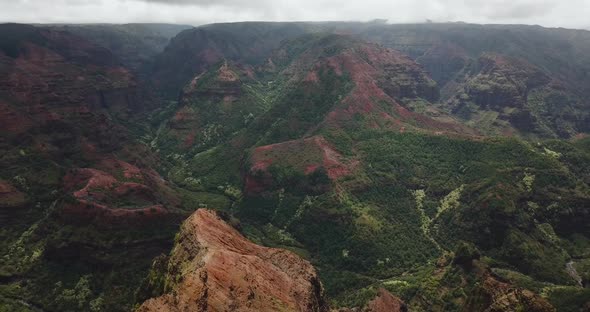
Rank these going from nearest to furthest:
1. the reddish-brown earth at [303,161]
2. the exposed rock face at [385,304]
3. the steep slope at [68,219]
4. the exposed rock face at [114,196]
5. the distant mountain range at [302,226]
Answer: the distant mountain range at [302,226] < the exposed rock face at [385,304] < the steep slope at [68,219] < the exposed rock face at [114,196] < the reddish-brown earth at [303,161]

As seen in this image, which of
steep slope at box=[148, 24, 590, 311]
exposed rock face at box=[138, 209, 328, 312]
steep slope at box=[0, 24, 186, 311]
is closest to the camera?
exposed rock face at box=[138, 209, 328, 312]

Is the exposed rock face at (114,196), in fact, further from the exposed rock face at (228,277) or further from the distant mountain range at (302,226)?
the exposed rock face at (228,277)

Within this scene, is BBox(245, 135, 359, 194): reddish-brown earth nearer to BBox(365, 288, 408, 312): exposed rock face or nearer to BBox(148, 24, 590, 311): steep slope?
BBox(148, 24, 590, 311): steep slope

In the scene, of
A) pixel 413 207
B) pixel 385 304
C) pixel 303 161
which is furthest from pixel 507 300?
pixel 303 161

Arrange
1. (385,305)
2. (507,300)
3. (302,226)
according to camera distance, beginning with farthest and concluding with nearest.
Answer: (302,226), (385,305), (507,300)

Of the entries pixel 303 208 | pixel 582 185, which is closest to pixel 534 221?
pixel 582 185

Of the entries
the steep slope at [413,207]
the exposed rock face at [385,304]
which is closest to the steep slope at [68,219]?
the steep slope at [413,207]

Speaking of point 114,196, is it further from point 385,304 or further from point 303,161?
point 385,304

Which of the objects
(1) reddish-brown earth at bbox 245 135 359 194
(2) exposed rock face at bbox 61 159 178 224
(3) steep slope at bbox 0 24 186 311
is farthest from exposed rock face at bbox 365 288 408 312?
(1) reddish-brown earth at bbox 245 135 359 194

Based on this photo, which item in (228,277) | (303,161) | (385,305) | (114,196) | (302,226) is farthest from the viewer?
(303,161)
